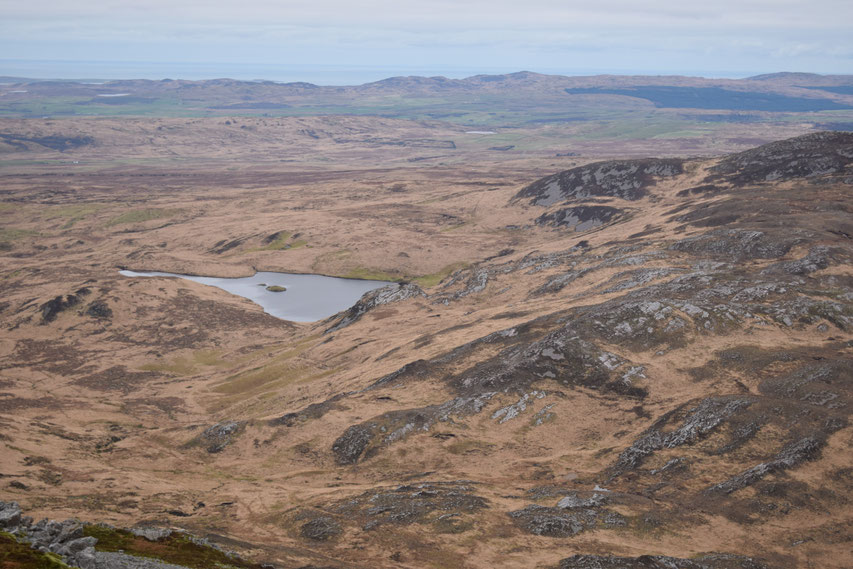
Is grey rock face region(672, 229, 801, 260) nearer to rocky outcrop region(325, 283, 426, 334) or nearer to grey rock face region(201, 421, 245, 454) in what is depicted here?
rocky outcrop region(325, 283, 426, 334)

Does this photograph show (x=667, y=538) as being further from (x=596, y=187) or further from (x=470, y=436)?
(x=596, y=187)

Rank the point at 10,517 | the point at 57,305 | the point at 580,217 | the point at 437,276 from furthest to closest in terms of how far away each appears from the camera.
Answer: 1. the point at 580,217
2. the point at 437,276
3. the point at 57,305
4. the point at 10,517

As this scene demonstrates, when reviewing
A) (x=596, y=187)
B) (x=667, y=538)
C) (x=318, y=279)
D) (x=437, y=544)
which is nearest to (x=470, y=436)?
(x=437, y=544)

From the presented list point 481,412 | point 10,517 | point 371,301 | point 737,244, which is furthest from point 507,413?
point 737,244

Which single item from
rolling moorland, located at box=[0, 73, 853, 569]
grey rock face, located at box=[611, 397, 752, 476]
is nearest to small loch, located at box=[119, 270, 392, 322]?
rolling moorland, located at box=[0, 73, 853, 569]

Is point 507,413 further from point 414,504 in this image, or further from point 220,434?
point 220,434

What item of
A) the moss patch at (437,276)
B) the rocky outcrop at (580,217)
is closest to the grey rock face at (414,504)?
the moss patch at (437,276)
